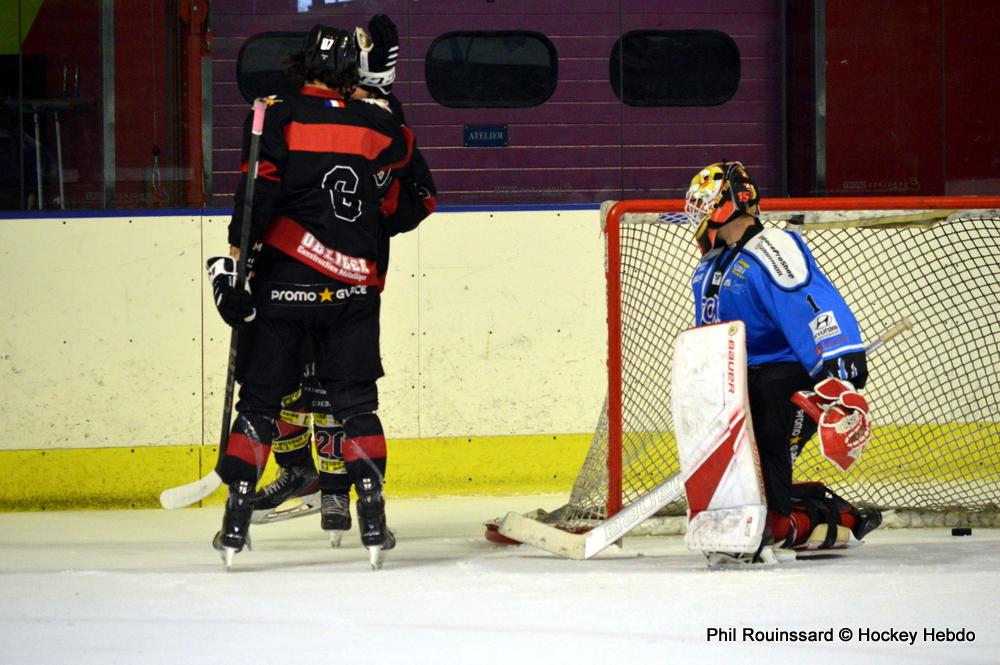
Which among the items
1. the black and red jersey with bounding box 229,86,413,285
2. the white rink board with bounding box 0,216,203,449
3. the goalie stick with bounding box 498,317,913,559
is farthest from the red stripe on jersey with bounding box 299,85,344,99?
the white rink board with bounding box 0,216,203,449

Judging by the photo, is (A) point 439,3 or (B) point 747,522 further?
(A) point 439,3

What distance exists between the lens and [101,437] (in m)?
5.48

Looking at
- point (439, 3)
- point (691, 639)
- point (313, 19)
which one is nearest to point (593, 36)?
point (439, 3)

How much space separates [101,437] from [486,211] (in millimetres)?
1597

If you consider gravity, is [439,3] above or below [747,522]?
above

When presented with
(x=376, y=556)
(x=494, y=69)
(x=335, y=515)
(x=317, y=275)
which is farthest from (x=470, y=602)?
(x=494, y=69)

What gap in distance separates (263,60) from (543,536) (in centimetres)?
263

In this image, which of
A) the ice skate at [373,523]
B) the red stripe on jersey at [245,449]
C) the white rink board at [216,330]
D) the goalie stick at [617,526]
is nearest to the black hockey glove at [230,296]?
the red stripe on jersey at [245,449]

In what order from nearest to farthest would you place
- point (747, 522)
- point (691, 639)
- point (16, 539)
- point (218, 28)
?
point (691, 639) < point (747, 522) < point (16, 539) < point (218, 28)

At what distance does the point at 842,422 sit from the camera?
3.81m

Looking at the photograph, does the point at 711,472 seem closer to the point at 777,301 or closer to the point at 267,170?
the point at 777,301

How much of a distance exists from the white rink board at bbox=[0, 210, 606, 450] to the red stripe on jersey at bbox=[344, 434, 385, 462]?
57.8 inches

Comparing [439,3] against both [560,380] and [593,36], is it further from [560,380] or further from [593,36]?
[560,380]

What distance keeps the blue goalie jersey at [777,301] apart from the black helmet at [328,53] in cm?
110
